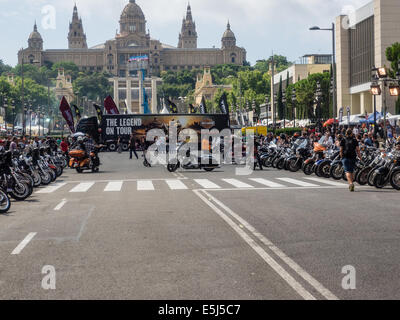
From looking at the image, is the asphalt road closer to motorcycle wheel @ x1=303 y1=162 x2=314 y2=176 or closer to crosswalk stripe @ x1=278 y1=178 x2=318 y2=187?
crosswalk stripe @ x1=278 y1=178 x2=318 y2=187

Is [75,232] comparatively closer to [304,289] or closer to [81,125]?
[304,289]

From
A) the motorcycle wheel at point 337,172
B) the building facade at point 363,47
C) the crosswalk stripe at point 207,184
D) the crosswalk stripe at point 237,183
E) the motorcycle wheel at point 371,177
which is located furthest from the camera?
the building facade at point 363,47

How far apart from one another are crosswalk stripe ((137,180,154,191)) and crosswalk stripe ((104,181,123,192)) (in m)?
0.61

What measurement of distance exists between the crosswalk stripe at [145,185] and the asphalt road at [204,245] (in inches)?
89.4

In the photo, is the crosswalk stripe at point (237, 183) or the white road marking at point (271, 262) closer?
the white road marking at point (271, 262)

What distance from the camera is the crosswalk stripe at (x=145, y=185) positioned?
19.4m

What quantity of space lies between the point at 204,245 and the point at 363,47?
74.9 meters

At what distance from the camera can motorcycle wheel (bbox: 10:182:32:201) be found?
16.3 m

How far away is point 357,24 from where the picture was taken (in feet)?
268

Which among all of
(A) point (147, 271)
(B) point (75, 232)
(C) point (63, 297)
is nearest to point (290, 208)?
(B) point (75, 232)

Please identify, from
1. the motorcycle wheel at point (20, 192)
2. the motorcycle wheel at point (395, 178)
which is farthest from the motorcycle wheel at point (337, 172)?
the motorcycle wheel at point (20, 192)

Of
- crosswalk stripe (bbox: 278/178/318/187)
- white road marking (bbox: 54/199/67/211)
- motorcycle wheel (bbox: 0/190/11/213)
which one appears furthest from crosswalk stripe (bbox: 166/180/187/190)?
motorcycle wheel (bbox: 0/190/11/213)

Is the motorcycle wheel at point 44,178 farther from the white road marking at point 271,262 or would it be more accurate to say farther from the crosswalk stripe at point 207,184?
the white road marking at point 271,262
